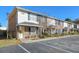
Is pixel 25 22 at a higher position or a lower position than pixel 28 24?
higher

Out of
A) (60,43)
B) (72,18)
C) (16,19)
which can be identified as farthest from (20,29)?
(72,18)

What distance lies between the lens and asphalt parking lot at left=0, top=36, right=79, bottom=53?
9734mm

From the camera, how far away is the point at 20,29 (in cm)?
1519

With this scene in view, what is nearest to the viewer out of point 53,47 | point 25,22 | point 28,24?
point 53,47

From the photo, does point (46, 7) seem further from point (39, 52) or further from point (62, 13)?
point (39, 52)

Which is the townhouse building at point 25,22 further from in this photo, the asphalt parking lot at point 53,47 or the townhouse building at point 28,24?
the asphalt parking lot at point 53,47

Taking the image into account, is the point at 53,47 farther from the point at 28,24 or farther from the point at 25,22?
the point at 28,24

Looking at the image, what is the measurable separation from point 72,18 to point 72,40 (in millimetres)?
1965

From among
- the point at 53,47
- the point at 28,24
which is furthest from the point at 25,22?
the point at 53,47

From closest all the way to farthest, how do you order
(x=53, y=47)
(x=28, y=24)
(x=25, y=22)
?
1. (x=53, y=47)
2. (x=25, y=22)
3. (x=28, y=24)

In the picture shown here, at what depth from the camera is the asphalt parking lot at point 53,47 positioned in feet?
31.9

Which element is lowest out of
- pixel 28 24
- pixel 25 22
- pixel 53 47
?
pixel 53 47

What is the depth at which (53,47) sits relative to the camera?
10.6 metres

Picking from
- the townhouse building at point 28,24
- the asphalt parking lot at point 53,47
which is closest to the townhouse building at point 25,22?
the townhouse building at point 28,24
